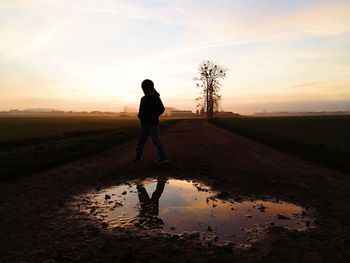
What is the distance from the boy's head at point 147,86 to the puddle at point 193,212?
3580 millimetres

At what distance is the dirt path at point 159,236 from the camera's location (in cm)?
296

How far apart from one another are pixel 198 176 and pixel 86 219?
3577mm

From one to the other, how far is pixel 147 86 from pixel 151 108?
2.38 feet

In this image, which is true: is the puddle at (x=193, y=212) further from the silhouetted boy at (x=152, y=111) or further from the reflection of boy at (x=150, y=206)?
the silhouetted boy at (x=152, y=111)

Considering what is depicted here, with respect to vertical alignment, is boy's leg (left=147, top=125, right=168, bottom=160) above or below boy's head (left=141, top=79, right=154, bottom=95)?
below

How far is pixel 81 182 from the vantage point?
648 centimetres

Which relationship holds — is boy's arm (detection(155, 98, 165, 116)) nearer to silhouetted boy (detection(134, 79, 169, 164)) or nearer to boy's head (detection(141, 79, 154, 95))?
silhouetted boy (detection(134, 79, 169, 164))

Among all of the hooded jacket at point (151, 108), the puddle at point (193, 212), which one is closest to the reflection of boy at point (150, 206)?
the puddle at point (193, 212)

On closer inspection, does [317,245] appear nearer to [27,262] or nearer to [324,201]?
[324,201]

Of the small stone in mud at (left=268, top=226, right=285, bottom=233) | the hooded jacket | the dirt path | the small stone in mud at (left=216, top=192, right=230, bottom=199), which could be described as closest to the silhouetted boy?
the hooded jacket

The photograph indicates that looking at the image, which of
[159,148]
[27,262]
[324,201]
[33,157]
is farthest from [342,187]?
[33,157]

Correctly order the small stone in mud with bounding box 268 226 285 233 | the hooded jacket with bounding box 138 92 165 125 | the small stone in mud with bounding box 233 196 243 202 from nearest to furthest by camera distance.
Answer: the small stone in mud with bounding box 268 226 285 233 → the small stone in mud with bounding box 233 196 243 202 → the hooded jacket with bounding box 138 92 165 125

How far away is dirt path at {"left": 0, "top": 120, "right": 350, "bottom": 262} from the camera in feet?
9.70

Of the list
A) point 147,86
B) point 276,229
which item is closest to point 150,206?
point 276,229
